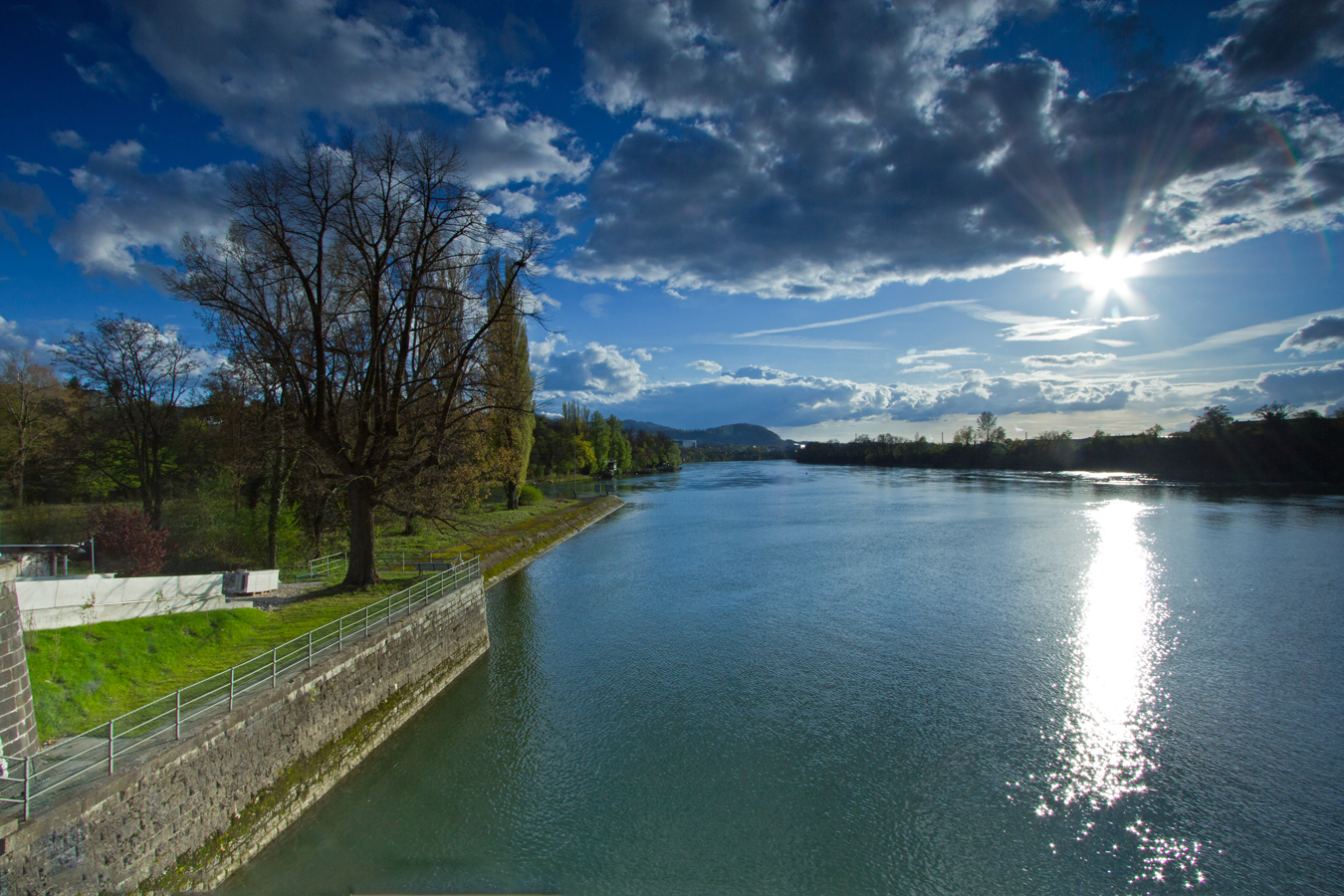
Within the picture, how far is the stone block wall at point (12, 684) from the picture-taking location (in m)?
6.51

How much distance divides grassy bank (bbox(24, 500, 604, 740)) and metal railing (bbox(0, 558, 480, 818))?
524 millimetres

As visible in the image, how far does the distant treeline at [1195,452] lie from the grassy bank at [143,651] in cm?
9983

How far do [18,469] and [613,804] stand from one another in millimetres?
32653

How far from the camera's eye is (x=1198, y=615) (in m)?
19.4

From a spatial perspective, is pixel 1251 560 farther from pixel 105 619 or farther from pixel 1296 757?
pixel 105 619

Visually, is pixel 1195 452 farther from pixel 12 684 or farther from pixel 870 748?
pixel 12 684

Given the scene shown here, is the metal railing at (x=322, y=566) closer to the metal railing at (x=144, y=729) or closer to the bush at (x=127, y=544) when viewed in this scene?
the bush at (x=127, y=544)

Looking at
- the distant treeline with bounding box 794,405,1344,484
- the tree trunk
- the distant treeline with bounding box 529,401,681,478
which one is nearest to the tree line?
the tree trunk

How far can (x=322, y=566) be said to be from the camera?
1986 cm

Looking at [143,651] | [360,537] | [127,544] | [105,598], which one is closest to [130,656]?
[143,651]

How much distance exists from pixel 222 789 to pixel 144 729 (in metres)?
1.19

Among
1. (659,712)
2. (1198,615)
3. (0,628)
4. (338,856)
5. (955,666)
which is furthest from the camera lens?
(1198,615)

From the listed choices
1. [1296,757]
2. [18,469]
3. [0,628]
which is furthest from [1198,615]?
[18,469]

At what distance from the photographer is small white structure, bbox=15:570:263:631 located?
30.1ft
